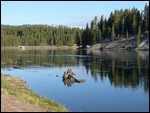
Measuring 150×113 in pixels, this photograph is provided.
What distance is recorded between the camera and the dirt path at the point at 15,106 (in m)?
24.9

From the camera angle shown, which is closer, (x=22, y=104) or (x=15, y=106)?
(x=15, y=106)

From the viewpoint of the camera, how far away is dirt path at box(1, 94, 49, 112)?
2489 centimetres

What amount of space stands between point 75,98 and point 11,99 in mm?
14001

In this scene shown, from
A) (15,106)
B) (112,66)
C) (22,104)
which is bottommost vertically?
(112,66)

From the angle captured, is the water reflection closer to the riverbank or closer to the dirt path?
the riverbank

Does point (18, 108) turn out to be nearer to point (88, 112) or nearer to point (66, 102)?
point (88, 112)

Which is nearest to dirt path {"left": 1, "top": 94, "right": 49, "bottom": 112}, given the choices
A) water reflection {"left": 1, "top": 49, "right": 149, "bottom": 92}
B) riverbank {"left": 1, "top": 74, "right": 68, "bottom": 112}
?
riverbank {"left": 1, "top": 74, "right": 68, "bottom": 112}

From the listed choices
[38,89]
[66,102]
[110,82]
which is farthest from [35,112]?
[110,82]

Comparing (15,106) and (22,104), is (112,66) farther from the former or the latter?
(15,106)

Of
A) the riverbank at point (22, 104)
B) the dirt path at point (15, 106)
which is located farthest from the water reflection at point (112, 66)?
the dirt path at point (15, 106)

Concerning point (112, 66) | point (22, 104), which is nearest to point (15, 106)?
point (22, 104)

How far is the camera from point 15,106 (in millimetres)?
26000

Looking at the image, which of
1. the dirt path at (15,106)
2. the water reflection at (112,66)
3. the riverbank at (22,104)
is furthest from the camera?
the water reflection at (112,66)

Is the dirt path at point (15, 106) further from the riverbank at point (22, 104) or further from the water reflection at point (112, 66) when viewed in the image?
the water reflection at point (112, 66)
